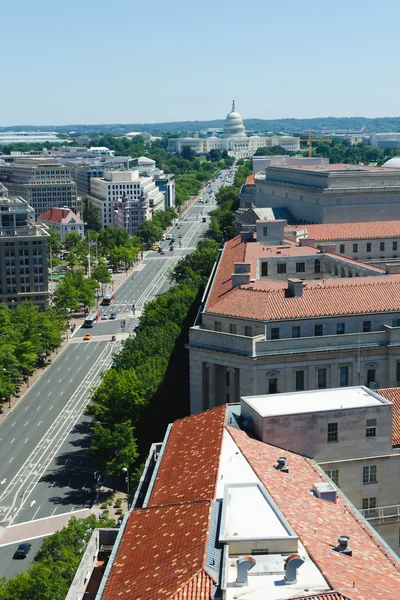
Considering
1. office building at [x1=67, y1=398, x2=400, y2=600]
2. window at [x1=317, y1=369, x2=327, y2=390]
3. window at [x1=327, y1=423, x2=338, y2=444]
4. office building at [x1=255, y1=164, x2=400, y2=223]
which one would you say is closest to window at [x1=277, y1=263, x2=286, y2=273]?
window at [x1=317, y1=369, x2=327, y2=390]

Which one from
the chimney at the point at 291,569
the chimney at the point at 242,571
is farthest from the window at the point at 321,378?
the chimney at the point at 242,571

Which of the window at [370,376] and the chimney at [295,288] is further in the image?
the window at [370,376]

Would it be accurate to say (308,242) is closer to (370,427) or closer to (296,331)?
(296,331)

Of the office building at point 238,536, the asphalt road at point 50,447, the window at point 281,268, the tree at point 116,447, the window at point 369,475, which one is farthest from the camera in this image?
the window at point 281,268

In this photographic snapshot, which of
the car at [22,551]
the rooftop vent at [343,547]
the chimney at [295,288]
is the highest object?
the chimney at [295,288]

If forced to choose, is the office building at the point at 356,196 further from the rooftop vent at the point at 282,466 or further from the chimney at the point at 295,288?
the rooftop vent at the point at 282,466

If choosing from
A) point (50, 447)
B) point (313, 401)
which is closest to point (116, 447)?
point (50, 447)

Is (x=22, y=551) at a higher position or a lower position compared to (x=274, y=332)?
lower

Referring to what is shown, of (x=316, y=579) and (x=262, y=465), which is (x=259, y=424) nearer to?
(x=262, y=465)
